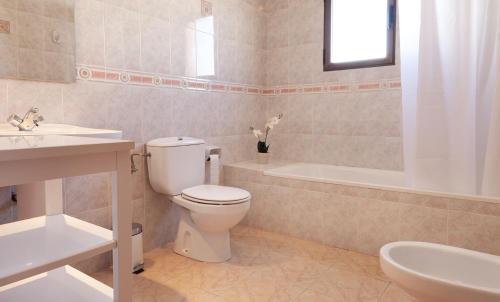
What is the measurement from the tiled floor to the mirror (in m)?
1.19

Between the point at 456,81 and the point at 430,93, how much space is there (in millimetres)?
142

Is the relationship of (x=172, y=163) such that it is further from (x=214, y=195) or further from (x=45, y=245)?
(x=45, y=245)

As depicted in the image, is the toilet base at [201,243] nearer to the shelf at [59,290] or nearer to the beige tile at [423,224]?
the shelf at [59,290]

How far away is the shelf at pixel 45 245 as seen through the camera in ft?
3.17

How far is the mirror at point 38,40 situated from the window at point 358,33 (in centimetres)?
210

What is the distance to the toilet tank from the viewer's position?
220 centimetres

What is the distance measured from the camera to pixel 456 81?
1.93m

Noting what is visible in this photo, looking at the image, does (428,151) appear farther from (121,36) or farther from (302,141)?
(121,36)

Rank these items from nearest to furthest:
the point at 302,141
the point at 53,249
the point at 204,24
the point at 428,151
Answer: the point at 53,249
the point at 428,151
the point at 204,24
the point at 302,141

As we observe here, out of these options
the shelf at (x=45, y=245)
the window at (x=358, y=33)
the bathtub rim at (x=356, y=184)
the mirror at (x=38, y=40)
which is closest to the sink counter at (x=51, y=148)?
the shelf at (x=45, y=245)

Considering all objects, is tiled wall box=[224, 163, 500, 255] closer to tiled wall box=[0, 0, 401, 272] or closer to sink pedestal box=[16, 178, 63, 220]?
tiled wall box=[0, 0, 401, 272]

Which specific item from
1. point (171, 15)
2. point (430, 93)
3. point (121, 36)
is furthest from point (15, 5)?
point (430, 93)


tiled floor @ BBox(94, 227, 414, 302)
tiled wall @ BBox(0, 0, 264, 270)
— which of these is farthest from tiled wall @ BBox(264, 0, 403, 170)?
tiled floor @ BBox(94, 227, 414, 302)

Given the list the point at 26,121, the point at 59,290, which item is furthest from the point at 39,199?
the point at 59,290
